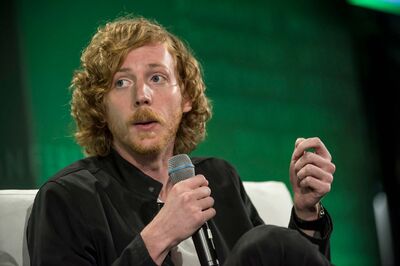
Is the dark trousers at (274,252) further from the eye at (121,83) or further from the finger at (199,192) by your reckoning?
the eye at (121,83)

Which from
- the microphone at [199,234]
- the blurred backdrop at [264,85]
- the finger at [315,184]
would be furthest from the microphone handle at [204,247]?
the blurred backdrop at [264,85]

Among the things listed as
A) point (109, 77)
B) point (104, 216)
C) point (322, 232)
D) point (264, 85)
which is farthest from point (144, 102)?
point (264, 85)

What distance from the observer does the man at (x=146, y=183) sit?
1.17 m

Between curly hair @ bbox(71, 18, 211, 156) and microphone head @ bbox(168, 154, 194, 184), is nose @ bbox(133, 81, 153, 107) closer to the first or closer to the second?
curly hair @ bbox(71, 18, 211, 156)

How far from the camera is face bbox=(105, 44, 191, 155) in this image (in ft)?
4.87

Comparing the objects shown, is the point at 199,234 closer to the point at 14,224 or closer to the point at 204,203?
the point at 204,203

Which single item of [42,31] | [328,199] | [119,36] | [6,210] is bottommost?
[328,199]

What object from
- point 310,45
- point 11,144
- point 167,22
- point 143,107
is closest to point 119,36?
point 143,107

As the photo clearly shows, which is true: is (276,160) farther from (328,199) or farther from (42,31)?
(42,31)

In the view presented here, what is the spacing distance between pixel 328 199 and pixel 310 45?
39.4 inches

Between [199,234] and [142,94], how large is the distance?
1.53 ft

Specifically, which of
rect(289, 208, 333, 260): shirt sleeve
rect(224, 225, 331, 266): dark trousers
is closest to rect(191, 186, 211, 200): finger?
rect(224, 225, 331, 266): dark trousers

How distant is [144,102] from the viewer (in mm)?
1494

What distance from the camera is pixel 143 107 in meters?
1.48
